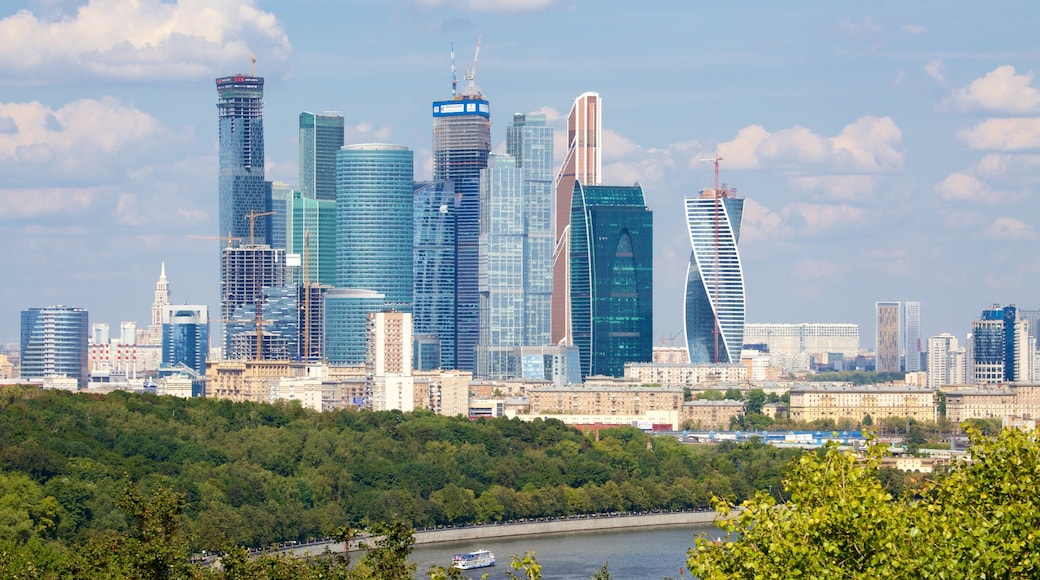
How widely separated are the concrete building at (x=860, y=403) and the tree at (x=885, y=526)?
4691 inches

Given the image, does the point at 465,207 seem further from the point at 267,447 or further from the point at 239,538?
the point at 239,538

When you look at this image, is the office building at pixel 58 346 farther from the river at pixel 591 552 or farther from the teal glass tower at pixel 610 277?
the river at pixel 591 552

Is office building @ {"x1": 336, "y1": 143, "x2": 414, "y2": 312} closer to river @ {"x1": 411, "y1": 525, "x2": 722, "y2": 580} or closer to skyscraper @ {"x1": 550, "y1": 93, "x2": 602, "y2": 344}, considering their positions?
skyscraper @ {"x1": 550, "y1": 93, "x2": 602, "y2": 344}

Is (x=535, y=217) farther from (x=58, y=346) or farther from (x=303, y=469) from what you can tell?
(x=303, y=469)

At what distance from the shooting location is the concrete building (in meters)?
137

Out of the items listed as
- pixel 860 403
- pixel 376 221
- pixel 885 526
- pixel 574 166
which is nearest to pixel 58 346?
pixel 376 221

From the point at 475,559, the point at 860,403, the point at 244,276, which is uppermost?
the point at 244,276

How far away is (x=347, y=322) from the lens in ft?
591

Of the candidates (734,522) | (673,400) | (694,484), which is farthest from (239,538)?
(673,400)

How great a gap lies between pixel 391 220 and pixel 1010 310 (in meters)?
57.7

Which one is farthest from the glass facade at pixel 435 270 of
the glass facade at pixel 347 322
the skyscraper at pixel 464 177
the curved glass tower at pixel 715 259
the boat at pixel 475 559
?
the boat at pixel 475 559

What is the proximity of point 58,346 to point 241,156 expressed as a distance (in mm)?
26136

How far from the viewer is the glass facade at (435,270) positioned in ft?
600

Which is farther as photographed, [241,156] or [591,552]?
[241,156]
